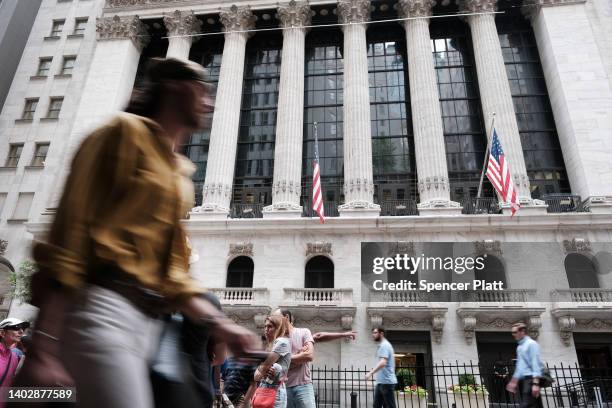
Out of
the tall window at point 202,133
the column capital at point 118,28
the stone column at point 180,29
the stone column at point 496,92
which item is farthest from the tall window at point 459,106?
the column capital at point 118,28

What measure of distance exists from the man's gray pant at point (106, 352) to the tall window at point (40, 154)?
31058mm

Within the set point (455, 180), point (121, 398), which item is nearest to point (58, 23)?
point (455, 180)

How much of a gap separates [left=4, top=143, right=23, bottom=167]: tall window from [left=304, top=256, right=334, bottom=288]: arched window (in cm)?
2122

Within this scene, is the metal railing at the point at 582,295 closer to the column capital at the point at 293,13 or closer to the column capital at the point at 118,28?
the column capital at the point at 293,13

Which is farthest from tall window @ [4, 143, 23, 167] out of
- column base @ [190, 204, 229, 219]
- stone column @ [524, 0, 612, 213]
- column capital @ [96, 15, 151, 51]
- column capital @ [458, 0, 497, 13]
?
stone column @ [524, 0, 612, 213]

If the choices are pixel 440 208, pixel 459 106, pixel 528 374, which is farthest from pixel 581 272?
pixel 528 374

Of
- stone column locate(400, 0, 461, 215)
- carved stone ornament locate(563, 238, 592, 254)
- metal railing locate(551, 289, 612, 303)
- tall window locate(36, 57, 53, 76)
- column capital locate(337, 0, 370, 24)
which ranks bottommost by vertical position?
metal railing locate(551, 289, 612, 303)

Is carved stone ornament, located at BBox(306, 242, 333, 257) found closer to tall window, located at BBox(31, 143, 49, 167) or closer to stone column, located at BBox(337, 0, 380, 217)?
stone column, located at BBox(337, 0, 380, 217)

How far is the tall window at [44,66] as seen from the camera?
31234mm

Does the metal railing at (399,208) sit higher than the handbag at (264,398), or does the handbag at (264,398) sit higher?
the metal railing at (399,208)

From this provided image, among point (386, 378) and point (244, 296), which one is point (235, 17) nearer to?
point (244, 296)

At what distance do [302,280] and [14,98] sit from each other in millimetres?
25322

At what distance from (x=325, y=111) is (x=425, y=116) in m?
6.56

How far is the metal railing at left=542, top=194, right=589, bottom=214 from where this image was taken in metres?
21.8
